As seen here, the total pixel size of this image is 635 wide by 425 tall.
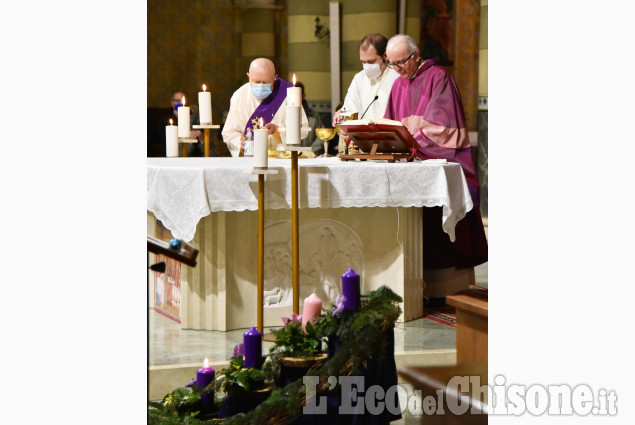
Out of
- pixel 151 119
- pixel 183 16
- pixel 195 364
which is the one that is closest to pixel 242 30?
pixel 183 16

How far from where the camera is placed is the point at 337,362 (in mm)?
3453

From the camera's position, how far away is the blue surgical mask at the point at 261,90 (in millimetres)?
6328

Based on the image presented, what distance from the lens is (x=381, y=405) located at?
355 centimetres

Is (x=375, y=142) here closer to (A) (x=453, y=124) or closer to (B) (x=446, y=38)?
(A) (x=453, y=124)

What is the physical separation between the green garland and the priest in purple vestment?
248cm

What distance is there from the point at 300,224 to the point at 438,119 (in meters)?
1.31

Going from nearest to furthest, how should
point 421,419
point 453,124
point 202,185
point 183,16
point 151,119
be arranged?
point 421,419
point 202,185
point 453,124
point 151,119
point 183,16

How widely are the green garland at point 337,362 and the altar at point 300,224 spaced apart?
5.21 feet

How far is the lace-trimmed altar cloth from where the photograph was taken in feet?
16.6

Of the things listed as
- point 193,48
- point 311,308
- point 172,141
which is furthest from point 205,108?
point 193,48

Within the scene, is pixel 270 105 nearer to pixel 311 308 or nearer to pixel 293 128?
pixel 293 128

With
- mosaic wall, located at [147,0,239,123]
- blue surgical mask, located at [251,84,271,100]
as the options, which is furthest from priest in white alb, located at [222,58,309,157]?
mosaic wall, located at [147,0,239,123]

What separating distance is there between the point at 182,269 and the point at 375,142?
1.30 m

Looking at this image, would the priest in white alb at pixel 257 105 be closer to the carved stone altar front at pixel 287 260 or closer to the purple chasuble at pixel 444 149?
the purple chasuble at pixel 444 149
